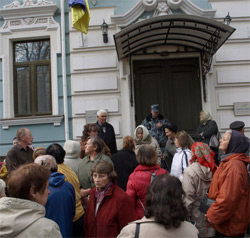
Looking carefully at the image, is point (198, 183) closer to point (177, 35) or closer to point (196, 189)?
point (196, 189)

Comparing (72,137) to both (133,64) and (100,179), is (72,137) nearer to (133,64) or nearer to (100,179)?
(133,64)

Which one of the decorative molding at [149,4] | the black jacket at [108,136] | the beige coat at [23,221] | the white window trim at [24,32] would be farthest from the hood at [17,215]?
the decorative molding at [149,4]

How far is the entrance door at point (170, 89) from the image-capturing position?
792 centimetres

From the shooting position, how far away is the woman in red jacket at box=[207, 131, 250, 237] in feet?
9.59

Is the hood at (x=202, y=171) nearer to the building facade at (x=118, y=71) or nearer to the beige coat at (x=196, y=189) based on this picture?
the beige coat at (x=196, y=189)

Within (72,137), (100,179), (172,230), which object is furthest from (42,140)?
(172,230)

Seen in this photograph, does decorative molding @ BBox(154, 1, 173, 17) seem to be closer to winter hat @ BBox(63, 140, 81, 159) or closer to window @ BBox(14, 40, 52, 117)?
window @ BBox(14, 40, 52, 117)

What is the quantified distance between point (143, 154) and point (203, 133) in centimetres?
306

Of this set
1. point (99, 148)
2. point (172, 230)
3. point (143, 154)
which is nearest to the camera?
point (172, 230)

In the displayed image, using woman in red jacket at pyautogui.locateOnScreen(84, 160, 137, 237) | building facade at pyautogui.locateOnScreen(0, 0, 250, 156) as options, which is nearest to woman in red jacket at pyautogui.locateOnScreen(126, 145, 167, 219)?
woman in red jacket at pyautogui.locateOnScreen(84, 160, 137, 237)

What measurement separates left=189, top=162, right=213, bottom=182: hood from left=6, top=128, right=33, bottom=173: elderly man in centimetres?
264

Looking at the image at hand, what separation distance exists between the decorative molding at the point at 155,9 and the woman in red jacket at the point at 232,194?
17.1 ft

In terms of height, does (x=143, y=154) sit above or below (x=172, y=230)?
above

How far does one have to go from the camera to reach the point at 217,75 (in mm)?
7668
